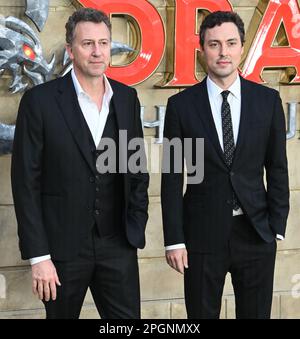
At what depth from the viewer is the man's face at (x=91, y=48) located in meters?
3.90

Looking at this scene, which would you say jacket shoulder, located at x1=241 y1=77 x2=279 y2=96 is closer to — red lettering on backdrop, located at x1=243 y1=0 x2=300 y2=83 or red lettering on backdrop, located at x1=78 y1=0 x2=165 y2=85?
red lettering on backdrop, located at x1=78 y1=0 x2=165 y2=85

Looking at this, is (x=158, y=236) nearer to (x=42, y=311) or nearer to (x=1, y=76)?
(x=42, y=311)

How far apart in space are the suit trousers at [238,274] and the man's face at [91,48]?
105cm

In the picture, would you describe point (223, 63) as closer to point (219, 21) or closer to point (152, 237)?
point (219, 21)

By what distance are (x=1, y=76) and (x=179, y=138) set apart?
1502 millimetres

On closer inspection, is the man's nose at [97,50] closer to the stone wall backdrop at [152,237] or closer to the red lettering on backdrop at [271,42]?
the stone wall backdrop at [152,237]

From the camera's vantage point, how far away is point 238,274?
4.19m

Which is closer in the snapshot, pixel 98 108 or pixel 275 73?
pixel 98 108

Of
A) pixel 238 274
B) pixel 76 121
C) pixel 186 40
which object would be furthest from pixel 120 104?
pixel 186 40

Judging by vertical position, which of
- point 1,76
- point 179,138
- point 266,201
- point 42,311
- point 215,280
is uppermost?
point 1,76

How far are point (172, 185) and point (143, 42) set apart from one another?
1489 mm

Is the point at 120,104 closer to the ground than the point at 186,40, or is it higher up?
closer to the ground

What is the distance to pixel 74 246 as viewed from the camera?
3.94m
